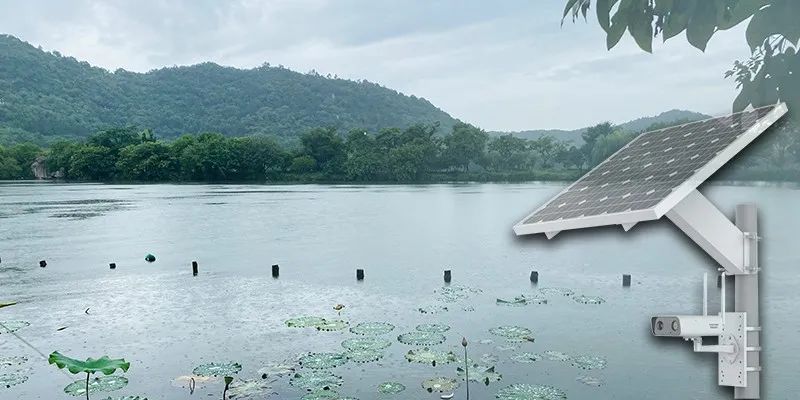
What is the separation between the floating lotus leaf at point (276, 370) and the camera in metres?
9.56

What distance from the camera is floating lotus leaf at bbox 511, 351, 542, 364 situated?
10.1m

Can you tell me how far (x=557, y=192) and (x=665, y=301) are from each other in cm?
1327

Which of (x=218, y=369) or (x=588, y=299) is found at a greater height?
(x=218, y=369)

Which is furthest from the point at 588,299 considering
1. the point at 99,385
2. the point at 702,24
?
the point at 702,24

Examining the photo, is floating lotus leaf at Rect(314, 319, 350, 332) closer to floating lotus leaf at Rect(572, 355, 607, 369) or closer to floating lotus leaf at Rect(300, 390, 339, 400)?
floating lotus leaf at Rect(300, 390, 339, 400)

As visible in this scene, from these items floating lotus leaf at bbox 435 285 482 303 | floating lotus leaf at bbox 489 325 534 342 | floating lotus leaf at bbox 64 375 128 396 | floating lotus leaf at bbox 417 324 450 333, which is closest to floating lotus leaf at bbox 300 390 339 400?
floating lotus leaf at bbox 64 375 128 396

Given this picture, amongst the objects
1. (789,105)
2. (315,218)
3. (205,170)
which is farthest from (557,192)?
(205,170)

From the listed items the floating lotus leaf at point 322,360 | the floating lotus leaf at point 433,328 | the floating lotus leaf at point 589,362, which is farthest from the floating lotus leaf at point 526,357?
the floating lotus leaf at point 322,360

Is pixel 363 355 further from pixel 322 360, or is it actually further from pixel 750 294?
pixel 750 294

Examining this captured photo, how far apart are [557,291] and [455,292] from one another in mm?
2745

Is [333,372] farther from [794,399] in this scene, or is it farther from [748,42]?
[748,42]

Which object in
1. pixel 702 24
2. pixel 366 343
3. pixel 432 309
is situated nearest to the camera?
pixel 702 24

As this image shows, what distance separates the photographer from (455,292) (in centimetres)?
1602

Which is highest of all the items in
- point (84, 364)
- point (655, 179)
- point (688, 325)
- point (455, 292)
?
point (655, 179)
